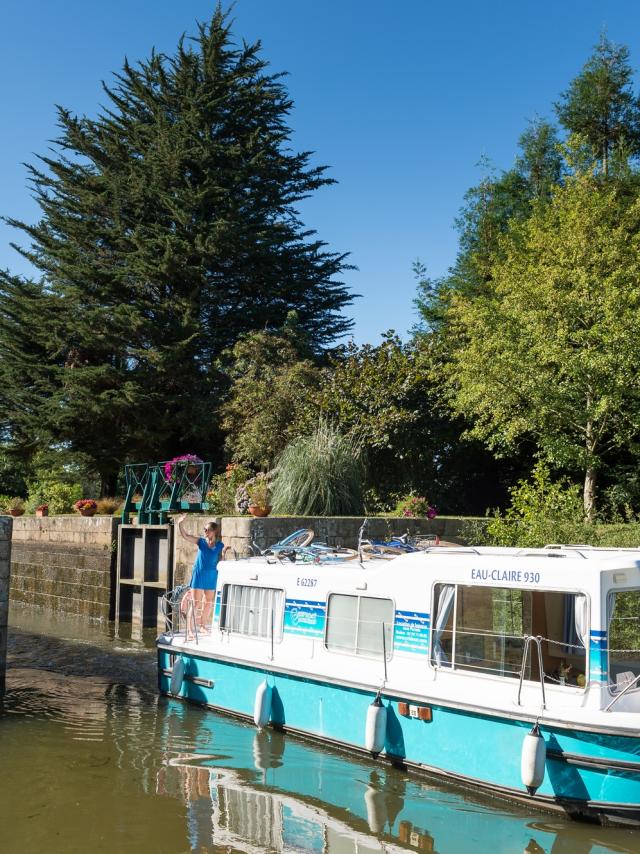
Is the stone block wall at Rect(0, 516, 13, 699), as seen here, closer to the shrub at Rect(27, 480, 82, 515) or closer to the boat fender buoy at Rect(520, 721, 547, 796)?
the boat fender buoy at Rect(520, 721, 547, 796)

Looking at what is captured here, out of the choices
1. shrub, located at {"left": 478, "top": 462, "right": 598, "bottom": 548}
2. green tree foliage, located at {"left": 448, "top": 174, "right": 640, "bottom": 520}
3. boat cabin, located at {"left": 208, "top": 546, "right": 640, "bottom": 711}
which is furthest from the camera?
green tree foliage, located at {"left": 448, "top": 174, "right": 640, "bottom": 520}

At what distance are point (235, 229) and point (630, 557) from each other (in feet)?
73.9

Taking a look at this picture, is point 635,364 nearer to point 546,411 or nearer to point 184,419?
point 546,411

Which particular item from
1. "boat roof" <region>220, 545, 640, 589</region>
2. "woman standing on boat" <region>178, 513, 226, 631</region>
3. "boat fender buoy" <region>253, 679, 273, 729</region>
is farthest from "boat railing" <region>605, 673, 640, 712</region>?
"woman standing on boat" <region>178, 513, 226, 631</region>

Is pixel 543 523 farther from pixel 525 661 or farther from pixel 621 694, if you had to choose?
pixel 621 694

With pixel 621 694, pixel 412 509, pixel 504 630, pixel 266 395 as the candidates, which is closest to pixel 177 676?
pixel 504 630

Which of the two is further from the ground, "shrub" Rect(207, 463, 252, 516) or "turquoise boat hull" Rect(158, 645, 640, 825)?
"shrub" Rect(207, 463, 252, 516)

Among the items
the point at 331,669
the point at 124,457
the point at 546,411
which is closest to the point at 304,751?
the point at 331,669

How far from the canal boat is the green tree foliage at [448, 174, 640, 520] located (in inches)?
332

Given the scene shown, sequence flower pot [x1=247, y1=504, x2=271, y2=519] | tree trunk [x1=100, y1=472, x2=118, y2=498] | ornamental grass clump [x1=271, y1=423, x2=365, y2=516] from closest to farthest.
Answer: flower pot [x1=247, y1=504, x2=271, y2=519] → ornamental grass clump [x1=271, y1=423, x2=365, y2=516] → tree trunk [x1=100, y1=472, x2=118, y2=498]

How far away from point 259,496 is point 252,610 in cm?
675

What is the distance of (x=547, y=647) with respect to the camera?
26.9 ft

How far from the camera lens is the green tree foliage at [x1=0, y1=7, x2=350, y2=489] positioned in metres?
27.7

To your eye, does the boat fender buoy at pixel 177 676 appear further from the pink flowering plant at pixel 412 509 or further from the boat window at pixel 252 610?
the pink flowering plant at pixel 412 509
